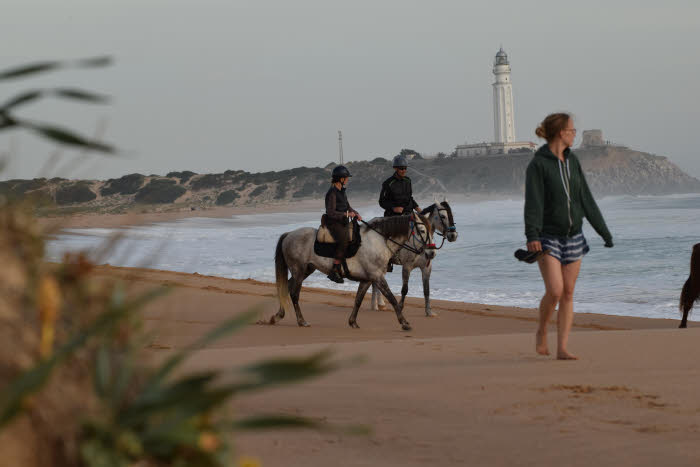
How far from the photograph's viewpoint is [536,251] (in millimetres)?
6688

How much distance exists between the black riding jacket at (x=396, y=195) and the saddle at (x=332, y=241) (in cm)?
218

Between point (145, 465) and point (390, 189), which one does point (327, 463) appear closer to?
point (145, 465)

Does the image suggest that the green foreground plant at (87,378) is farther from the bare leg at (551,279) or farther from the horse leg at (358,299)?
the horse leg at (358,299)

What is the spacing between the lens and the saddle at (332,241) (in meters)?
12.2

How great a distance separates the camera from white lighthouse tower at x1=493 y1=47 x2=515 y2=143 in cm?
15262

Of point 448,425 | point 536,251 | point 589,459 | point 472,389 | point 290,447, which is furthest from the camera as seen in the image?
point 536,251

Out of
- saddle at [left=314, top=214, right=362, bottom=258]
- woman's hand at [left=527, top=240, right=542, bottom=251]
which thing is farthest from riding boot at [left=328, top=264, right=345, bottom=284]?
woman's hand at [left=527, top=240, right=542, bottom=251]

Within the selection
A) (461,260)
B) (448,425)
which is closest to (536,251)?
(448,425)

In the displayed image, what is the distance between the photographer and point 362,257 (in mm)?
12203

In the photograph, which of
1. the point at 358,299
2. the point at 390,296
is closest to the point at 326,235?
the point at 358,299

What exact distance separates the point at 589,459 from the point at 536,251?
9.11 feet

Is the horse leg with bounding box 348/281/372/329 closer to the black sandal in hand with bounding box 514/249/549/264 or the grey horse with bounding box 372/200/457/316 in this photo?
the grey horse with bounding box 372/200/457/316

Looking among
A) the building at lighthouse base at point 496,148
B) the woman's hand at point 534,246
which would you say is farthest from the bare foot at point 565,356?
the building at lighthouse base at point 496,148

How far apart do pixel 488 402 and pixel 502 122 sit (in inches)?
5940
